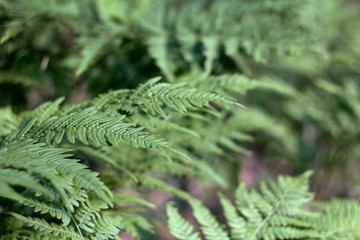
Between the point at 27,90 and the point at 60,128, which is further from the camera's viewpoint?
the point at 27,90

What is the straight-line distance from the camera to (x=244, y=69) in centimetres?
224

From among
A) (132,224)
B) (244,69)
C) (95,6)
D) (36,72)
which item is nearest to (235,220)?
(132,224)

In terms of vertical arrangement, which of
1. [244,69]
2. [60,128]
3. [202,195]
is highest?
[244,69]

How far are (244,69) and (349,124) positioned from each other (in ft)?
4.19

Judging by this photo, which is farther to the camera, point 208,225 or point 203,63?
point 203,63

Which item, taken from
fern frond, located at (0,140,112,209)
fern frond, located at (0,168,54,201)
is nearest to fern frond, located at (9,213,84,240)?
fern frond, located at (0,140,112,209)

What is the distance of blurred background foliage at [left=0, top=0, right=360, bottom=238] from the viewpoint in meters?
1.96

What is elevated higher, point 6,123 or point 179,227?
point 6,123

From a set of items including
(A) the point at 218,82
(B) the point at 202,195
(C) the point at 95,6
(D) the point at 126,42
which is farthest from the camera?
(B) the point at 202,195

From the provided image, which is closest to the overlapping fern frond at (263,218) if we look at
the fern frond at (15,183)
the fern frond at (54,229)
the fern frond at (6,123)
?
the fern frond at (54,229)

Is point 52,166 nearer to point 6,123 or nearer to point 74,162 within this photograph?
point 74,162

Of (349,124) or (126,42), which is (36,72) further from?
(349,124)

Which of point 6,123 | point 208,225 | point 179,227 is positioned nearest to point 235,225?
point 208,225

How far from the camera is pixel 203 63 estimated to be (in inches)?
87.4
